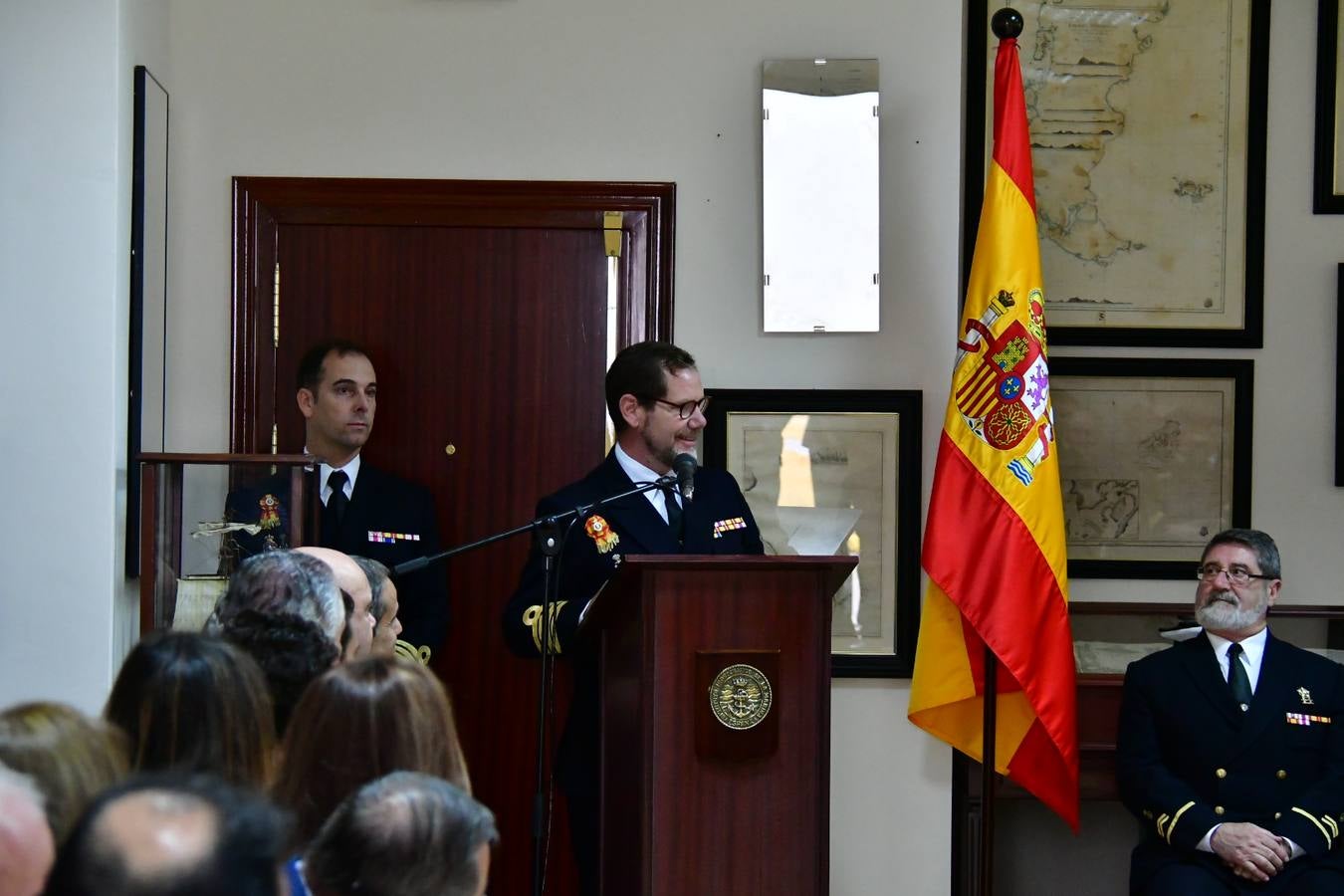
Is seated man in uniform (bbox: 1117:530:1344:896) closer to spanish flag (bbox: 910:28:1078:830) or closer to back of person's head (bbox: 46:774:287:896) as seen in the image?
spanish flag (bbox: 910:28:1078:830)

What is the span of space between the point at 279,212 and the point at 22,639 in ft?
4.58

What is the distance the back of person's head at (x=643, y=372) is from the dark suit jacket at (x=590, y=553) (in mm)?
151

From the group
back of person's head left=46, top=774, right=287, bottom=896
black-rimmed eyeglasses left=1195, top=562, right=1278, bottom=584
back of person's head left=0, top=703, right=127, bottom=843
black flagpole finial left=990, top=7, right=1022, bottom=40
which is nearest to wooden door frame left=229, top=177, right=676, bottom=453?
black flagpole finial left=990, top=7, right=1022, bottom=40

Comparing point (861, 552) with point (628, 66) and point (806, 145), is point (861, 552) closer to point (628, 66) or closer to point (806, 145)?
point (806, 145)

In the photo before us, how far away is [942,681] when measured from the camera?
4172 millimetres

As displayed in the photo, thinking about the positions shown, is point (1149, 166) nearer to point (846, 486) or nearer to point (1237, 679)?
point (846, 486)

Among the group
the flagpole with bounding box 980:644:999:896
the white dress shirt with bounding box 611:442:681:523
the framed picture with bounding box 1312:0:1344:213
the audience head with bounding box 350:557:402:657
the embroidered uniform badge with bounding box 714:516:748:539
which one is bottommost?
the flagpole with bounding box 980:644:999:896

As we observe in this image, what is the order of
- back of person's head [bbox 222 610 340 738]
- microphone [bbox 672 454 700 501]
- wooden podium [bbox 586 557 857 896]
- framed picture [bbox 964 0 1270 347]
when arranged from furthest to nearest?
framed picture [bbox 964 0 1270 347]
microphone [bbox 672 454 700 501]
wooden podium [bbox 586 557 857 896]
back of person's head [bbox 222 610 340 738]

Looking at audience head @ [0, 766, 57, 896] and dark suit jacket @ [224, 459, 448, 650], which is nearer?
audience head @ [0, 766, 57, 896]

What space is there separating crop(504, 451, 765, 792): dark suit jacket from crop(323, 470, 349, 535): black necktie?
2.65 ft

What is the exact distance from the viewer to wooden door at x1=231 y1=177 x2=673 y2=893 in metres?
4.37

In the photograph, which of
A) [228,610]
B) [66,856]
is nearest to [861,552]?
[228,610]

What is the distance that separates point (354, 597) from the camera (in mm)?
2365

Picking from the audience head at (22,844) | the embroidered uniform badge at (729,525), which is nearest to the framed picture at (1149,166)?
the embroidered uniform badge at (729,525)
